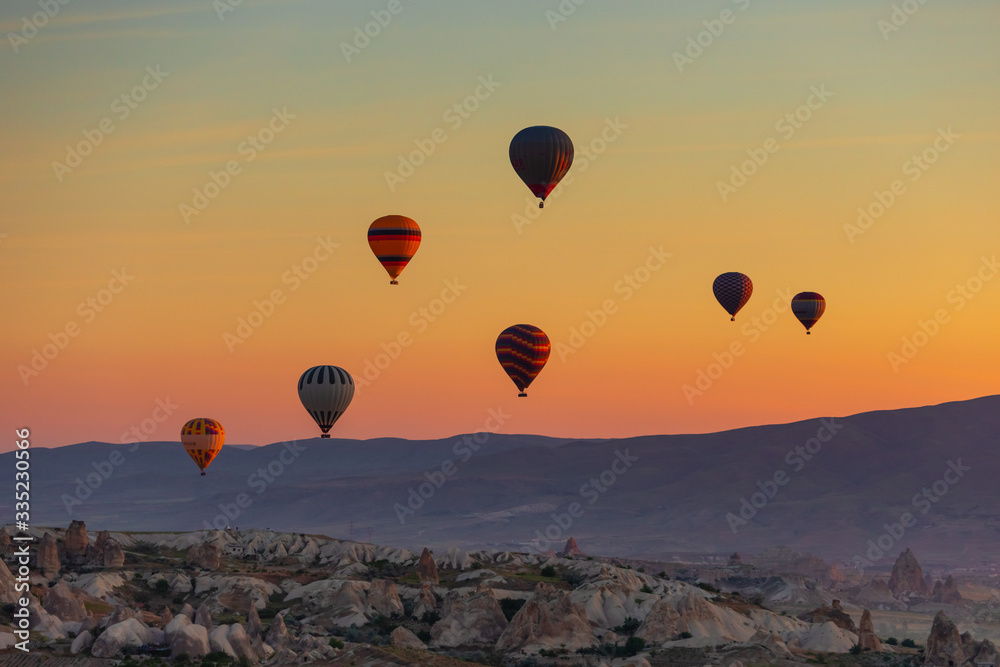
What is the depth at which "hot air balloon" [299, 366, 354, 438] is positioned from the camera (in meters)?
141

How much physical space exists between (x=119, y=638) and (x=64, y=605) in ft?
46.8

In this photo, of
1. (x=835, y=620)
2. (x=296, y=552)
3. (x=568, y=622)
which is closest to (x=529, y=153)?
(x=568, y=622)

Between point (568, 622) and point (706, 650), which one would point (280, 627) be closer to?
point (568, 622)

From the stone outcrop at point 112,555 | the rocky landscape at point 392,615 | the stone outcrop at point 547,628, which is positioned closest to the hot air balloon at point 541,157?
the rocky landscape at point 392,615

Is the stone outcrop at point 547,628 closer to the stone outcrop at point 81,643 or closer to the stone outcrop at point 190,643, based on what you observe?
the stone outcrop at point 190,643

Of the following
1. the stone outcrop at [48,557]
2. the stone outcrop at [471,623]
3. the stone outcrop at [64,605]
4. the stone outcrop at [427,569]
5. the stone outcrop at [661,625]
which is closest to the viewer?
the stone outcrop at [64,605]

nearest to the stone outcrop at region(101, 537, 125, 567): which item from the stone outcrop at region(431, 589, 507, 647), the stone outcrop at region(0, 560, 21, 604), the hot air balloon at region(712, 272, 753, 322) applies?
the stone outcrop at region(0, 560, 21, 604)

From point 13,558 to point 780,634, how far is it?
81384 mm

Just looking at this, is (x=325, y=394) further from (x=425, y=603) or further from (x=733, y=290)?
(x=733, y=290)

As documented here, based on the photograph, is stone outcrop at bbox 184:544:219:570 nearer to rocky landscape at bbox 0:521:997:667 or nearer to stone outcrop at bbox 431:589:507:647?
rocky landscape at bbox 0:521:997:667

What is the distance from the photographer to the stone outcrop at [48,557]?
163625mm

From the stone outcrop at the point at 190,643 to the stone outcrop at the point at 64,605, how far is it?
47.8ft

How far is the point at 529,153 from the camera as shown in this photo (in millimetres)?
124312

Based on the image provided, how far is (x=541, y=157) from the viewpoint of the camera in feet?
407
